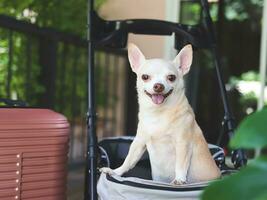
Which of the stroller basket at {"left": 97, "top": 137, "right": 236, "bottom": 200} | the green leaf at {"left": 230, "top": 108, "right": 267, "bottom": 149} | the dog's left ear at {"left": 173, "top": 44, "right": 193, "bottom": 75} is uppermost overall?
the dog's left ear at {"left": 173, "top": 44, "right": 193, "bottom": 75}

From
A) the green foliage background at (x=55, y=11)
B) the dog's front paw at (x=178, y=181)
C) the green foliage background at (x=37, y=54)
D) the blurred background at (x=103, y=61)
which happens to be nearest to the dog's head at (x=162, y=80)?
the dog's front paw at (x=178, y=181)

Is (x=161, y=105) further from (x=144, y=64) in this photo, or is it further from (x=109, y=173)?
(x=109, y=173)

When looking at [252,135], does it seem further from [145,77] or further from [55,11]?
[55,11]

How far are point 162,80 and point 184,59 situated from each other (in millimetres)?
190

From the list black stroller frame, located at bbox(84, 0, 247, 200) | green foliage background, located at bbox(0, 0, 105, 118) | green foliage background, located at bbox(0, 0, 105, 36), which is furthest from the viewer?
green foliage background, located at bbox(0, 0, 105, 36)

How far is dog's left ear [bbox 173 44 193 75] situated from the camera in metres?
1.84

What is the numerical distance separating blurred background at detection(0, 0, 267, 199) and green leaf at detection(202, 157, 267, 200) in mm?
1560

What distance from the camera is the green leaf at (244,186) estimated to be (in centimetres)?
79

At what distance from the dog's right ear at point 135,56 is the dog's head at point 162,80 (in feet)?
0.06

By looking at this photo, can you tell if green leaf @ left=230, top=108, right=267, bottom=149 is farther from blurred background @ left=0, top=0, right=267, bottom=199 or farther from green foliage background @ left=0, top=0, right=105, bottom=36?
green foliage background @ left=0, top=0, right=105, bottom=36

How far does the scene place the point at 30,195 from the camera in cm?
177

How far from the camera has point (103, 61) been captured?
15.8ft

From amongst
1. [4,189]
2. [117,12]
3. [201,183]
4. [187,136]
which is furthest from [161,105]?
[117,12]

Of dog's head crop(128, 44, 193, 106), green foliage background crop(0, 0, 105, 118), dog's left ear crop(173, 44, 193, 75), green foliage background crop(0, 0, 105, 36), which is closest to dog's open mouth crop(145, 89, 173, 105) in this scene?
dog's head crop(128, 44, 193, 106)
